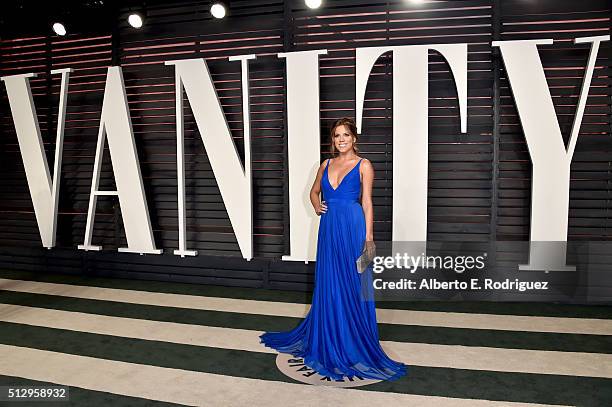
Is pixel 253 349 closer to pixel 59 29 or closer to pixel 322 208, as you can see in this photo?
pixel 322 208

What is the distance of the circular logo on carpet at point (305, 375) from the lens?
297cm

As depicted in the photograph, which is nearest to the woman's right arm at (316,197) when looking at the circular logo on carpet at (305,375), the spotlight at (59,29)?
the circular logo on carpet at (305,375)

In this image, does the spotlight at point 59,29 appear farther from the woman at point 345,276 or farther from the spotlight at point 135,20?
the woman at point 345,276

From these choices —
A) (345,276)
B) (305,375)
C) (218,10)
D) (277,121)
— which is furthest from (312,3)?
(305,375)

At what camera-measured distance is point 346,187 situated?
3.20 m

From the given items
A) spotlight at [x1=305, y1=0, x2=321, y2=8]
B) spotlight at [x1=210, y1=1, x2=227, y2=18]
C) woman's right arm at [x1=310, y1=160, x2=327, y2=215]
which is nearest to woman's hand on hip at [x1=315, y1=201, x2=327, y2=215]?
woman's right arm at [x1=310, y1=160, x2=327, y2=215]

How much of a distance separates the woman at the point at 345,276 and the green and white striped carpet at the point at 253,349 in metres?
0.25

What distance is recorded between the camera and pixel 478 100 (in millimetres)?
4785

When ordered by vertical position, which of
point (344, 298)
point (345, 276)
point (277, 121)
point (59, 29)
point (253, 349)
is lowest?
point (253, 349)

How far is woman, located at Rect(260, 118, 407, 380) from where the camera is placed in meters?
3.15

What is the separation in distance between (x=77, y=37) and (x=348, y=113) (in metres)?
3.39

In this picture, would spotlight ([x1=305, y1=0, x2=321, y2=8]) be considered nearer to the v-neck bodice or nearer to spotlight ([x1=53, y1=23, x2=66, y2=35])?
the v-neck bodice

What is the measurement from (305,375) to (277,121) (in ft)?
9.47

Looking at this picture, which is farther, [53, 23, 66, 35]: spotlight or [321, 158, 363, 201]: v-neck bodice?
[53, 23, 66, 35]: spotlight
